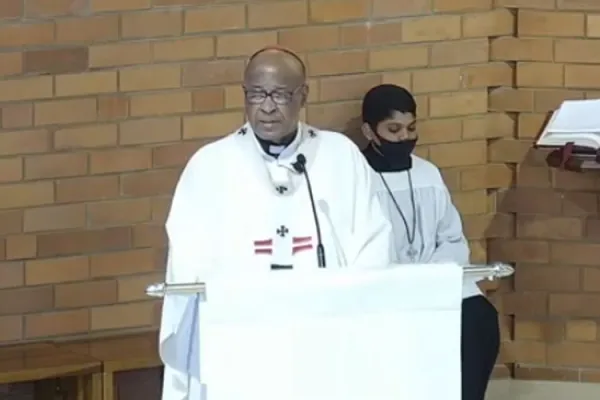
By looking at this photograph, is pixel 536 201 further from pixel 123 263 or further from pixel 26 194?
pixel 26 194

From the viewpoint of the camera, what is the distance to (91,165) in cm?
281

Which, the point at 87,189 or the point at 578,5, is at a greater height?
the point at 578,5

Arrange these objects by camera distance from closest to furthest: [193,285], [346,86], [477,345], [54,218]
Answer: [193,285] < [54,218] < [477,345] < [346,86]

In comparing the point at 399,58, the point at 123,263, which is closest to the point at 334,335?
the point at 123,263

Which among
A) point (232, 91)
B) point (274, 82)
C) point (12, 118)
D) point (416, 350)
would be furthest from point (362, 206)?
point (12, 118)

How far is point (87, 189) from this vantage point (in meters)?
2.82

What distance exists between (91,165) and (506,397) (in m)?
1.49

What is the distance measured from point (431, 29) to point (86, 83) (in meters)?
1.04

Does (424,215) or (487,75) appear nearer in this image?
(424,215)

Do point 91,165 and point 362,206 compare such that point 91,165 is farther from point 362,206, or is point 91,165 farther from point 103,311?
point 362,206

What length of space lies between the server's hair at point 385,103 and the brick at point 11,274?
1025mm

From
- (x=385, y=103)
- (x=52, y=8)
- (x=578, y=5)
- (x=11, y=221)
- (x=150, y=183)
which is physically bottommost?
(x=11, y=221)

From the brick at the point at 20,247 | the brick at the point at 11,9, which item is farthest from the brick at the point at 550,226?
the brick at the point at 11,9

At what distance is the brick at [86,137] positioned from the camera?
9.12 ft
